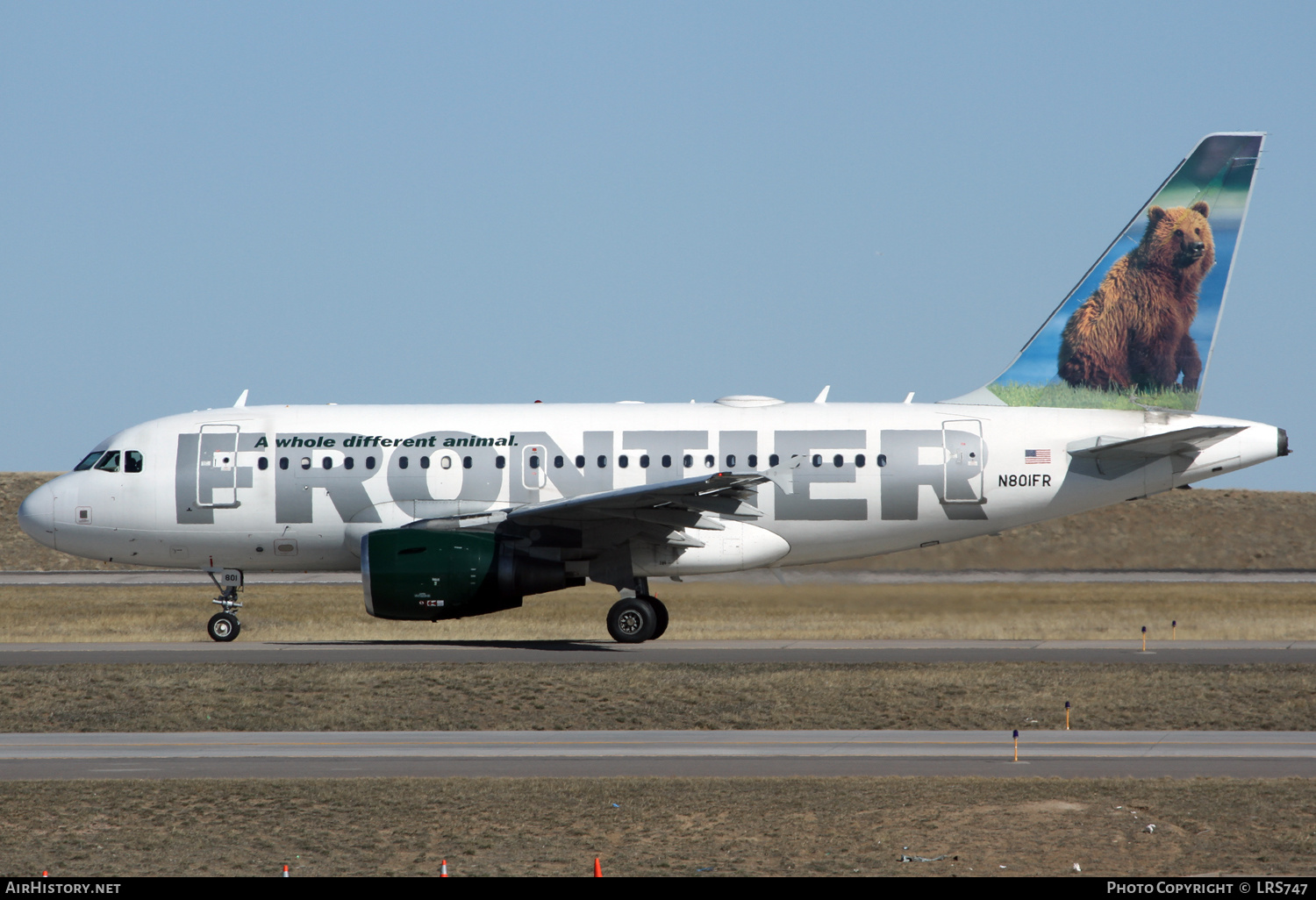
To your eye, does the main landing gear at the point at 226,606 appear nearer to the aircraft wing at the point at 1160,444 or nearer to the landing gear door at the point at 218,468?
the landing gear door at the point at 218,468

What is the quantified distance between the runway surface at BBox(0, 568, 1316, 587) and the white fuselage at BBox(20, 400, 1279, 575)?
3.95ft

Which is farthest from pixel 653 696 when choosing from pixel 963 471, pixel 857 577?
pixel 857 577

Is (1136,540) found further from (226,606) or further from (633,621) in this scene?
(226,606)

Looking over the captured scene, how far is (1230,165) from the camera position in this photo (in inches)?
1179

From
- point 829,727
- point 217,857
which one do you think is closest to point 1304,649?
point 829,727

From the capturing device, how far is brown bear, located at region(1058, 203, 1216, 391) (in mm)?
29984

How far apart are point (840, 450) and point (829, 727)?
10935mm

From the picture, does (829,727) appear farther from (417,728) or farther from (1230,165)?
(1230,165)

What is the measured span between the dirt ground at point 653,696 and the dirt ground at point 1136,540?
9010 mm

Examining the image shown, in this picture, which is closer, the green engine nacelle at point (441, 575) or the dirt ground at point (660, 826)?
the dirt ground at point (660, 826)

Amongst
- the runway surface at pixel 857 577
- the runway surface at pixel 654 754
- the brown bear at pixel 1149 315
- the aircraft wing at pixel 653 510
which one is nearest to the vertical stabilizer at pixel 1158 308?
the brown bear at pixel 1149 315

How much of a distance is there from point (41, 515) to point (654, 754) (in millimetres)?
18824

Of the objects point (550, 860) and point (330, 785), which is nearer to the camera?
point (550, 860)

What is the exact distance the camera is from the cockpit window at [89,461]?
30266 mm
